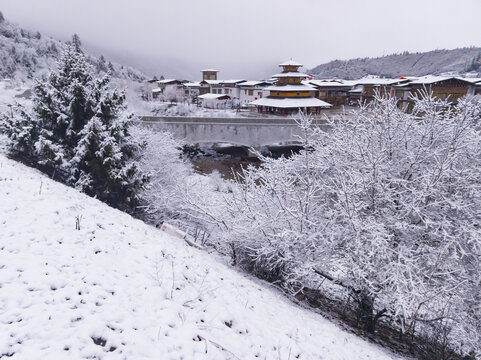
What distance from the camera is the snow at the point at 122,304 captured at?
14.7ft

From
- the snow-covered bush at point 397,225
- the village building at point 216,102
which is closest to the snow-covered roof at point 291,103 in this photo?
the village building at point 216,102

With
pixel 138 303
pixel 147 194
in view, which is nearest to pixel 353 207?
pixel 138 303

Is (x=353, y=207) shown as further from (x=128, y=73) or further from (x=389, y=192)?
(x=128, y=73)

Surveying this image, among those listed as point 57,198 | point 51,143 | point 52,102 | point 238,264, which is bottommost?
point 238,264

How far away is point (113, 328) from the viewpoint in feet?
15.7

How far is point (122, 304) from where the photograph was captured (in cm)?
530

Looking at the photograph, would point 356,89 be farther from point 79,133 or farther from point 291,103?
point 79,133

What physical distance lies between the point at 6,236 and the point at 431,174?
1128cm

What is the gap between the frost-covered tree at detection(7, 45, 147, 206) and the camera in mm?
14289

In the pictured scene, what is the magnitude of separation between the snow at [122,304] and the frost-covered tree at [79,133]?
6.26 metres

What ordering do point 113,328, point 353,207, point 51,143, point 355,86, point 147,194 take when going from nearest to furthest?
point 113,328
point 353,207
point 51,143
point 147,194
point 355,86

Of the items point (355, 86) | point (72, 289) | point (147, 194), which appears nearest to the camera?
point (72, 289)

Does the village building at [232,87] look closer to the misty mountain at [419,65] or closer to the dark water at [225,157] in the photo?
the dark water at [225,157]

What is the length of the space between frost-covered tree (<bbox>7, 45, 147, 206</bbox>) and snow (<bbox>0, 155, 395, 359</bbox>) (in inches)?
246
